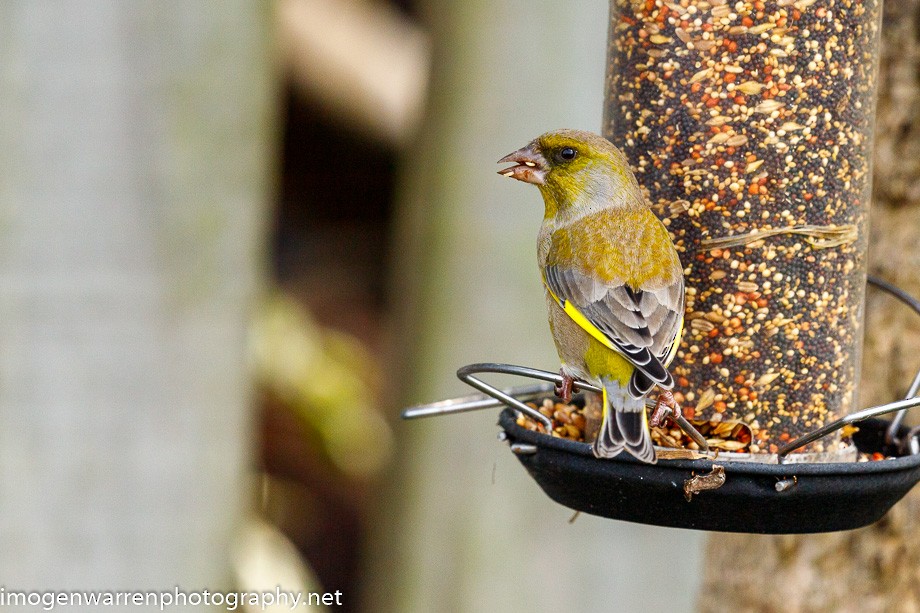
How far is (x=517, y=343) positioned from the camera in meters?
5.88

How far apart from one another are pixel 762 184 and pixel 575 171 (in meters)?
0.53

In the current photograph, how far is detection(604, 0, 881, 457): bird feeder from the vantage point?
3023mm

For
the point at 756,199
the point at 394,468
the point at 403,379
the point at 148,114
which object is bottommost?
the point at 394,468

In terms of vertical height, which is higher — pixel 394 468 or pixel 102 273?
Answer: pixel 102 273

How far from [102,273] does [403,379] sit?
187cm

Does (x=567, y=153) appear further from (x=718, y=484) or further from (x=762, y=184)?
(x=718, y=484)

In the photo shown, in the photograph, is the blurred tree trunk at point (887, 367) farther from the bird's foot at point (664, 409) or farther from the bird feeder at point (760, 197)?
the bird's foot at point (664, 409)

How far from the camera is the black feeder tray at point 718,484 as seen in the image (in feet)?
8.25

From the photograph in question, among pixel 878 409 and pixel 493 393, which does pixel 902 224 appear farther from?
pixel 493 393

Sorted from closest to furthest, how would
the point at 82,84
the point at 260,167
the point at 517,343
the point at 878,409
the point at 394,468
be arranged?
1. the point at 878,409
2. the point at 82,84
3. the point at 260,167
4. the point at 517,343
5. the point at 394,468

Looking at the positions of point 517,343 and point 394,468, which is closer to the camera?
point 517,343

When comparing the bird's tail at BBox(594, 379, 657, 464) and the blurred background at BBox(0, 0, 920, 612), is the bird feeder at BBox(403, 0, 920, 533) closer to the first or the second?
the bird's tail at BBox(594, 379, 657, 464)

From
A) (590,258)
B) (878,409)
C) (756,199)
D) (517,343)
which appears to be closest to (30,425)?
(517,343)

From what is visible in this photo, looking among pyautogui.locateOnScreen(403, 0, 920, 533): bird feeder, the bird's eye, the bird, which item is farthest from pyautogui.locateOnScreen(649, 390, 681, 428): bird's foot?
the bird's eye
